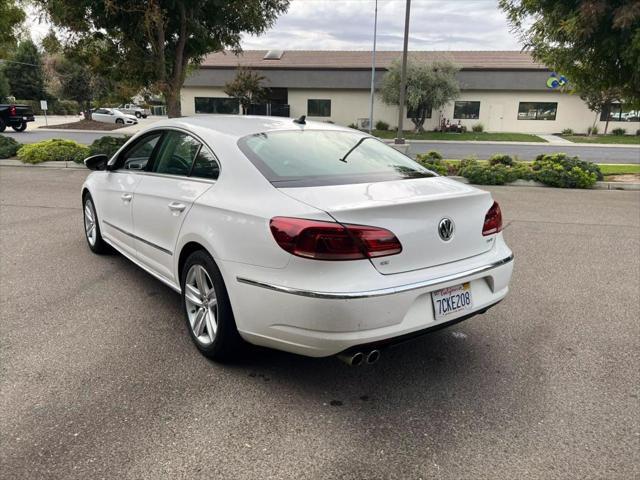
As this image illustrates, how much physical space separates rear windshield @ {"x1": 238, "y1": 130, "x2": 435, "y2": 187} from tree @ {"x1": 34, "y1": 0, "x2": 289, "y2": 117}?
10.5 metres

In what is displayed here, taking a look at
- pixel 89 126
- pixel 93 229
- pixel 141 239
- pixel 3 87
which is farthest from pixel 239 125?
pixel 3 87

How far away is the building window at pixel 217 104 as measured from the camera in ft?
132

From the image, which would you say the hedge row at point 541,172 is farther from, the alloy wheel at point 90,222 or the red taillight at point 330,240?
the red taillight at point 330,240

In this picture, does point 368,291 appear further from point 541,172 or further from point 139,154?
point 541,172

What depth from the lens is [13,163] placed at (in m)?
14.1

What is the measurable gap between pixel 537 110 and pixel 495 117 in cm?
320

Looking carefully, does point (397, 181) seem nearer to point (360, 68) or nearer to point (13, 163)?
point (13, 163)

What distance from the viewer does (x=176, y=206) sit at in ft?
11.5

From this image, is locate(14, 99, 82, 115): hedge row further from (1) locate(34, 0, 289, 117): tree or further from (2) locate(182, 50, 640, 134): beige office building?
(1) locate(34, 0, 289, 117): tree

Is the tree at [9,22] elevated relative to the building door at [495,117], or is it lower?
elevated

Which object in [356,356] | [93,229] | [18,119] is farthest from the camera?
[18,119]

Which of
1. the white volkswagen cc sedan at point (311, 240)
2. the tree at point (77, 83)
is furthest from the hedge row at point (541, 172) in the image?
the tree at point (77, 83)

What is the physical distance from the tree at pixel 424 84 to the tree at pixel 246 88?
905 centimetres

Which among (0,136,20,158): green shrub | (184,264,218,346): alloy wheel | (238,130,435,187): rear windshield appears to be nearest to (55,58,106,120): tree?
(0,136,20,158): green shrub
